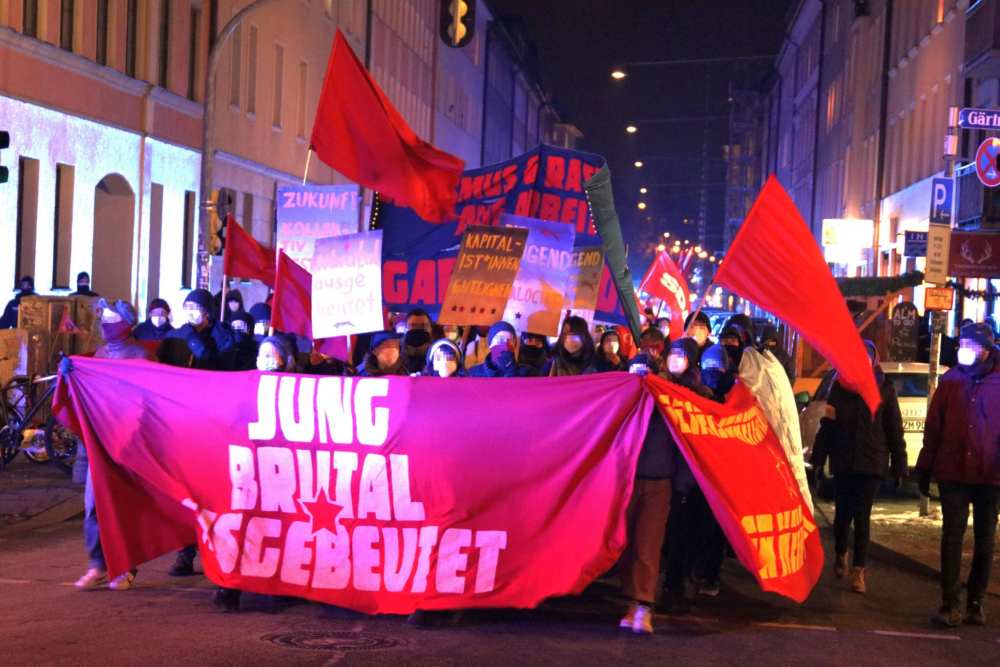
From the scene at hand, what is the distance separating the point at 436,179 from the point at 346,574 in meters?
4.97

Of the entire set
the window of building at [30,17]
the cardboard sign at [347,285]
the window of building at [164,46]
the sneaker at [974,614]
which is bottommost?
the sneaker at [974,614]

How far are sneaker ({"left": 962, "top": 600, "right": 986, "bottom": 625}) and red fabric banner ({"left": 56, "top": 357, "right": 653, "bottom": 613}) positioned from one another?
253 cm

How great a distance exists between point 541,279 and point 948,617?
18.2 feet

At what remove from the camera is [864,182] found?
156ft

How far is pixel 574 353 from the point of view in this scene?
12000 millimetres

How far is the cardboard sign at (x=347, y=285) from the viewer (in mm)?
11461

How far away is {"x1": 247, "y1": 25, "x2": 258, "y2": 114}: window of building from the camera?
116 feet

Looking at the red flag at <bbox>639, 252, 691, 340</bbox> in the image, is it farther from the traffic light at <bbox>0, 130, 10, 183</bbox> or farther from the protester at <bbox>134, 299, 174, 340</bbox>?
Result: the traffic light at <bbox>0, 130, 10, 183</bbox>

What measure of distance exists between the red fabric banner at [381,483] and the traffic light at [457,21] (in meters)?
10.3

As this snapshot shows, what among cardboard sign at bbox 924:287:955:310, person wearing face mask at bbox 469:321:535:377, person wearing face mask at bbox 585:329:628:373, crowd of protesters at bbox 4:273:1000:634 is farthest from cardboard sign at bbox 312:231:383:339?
cardboard sign at bbox 924:287:955:310

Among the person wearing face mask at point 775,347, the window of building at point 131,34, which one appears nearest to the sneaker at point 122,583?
the person wearing face mask at point 775,347

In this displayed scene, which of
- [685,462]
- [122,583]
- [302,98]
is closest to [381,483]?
[685,462]

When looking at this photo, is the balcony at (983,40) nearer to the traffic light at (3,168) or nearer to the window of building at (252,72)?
the window of building at (252,72)

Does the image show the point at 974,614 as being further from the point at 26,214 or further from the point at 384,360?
the point at 26,214
